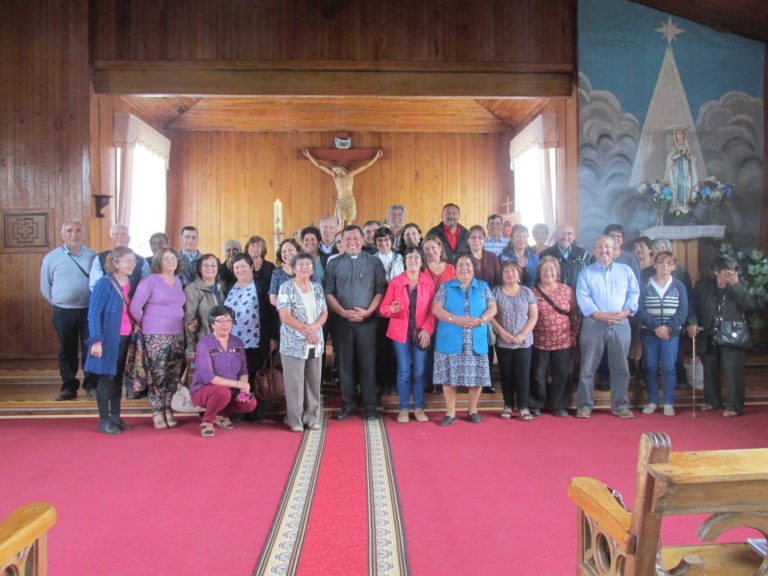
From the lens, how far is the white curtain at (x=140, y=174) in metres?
7.29

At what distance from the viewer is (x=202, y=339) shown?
14.4 feet

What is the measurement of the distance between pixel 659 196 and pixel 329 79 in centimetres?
363

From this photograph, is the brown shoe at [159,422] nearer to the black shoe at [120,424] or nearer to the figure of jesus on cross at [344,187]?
the black shoe at [120,424]

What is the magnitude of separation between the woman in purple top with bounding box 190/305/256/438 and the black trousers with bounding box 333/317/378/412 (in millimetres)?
705

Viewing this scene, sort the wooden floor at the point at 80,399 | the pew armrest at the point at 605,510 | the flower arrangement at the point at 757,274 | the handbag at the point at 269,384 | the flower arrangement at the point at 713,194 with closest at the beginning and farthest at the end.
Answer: the pew armrest at the point at 605,510 → the handbag at the point at 269,384 → the wooden floor at the point at 80,399 → the flower arrangement at the point at 757,274 → the flower arrangement at the point at 713,194

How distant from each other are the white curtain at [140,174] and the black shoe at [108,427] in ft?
11.5

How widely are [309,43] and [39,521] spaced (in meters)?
6.17

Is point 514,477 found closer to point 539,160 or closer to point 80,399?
point 80,399

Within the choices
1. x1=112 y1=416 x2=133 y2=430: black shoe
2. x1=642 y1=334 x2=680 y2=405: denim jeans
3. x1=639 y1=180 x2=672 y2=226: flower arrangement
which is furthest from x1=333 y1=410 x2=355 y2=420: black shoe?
x1=639 y1=180 x2=672 y2=226: flower arrangement

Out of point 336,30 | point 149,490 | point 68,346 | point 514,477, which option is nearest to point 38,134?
point 68,346

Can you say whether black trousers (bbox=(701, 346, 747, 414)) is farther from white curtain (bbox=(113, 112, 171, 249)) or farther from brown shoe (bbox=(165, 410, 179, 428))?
white curtain (bbox=(113, 112, 171, 249))

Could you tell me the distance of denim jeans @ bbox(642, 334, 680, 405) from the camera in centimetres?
492

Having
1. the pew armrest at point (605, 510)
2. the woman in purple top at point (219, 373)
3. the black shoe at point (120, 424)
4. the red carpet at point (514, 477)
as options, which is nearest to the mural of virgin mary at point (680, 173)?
the red carpet at point (514, 477)

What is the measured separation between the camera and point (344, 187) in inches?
384
